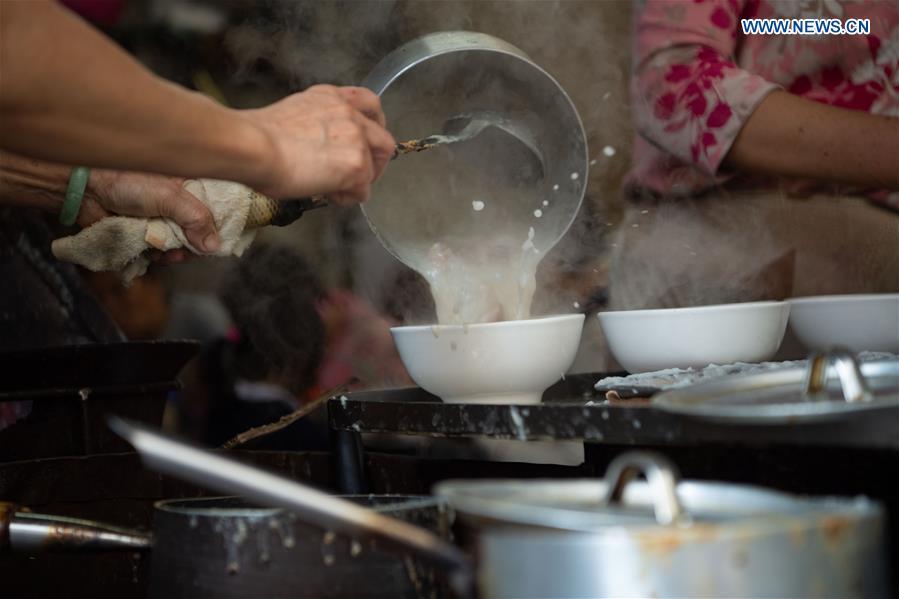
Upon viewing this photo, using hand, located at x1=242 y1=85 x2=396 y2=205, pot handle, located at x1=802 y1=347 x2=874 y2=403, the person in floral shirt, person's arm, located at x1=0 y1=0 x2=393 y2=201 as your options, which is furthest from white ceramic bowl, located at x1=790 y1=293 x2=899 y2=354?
person's arm, located at x1=0 y1=0 x2=393 y2=201

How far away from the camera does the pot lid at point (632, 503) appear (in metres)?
0.89

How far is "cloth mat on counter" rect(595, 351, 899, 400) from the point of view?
157 centimetres

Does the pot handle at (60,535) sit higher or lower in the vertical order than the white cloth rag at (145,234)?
lower

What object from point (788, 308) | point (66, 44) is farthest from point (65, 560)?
point (788, 308)

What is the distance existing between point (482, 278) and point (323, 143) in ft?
2.02

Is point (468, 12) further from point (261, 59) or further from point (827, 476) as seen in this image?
point (827, 476)

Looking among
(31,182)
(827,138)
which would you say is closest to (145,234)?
(31,182)

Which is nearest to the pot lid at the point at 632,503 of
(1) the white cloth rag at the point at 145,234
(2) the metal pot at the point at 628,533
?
(2) the metal pot at the point at 628,533

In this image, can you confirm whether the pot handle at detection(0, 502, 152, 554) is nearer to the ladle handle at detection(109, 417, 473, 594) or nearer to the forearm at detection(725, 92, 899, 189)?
the ladle handle at detection(109, 417, 473, 594)

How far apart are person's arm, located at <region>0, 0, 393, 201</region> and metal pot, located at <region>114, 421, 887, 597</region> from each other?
337 millimetres

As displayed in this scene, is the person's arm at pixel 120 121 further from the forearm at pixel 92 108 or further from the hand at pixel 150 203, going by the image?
the hand at pixel 150 203

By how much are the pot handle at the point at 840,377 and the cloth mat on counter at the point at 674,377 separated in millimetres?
332

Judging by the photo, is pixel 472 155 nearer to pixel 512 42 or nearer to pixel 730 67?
pixel 730 67

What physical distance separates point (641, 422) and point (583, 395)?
552mm
